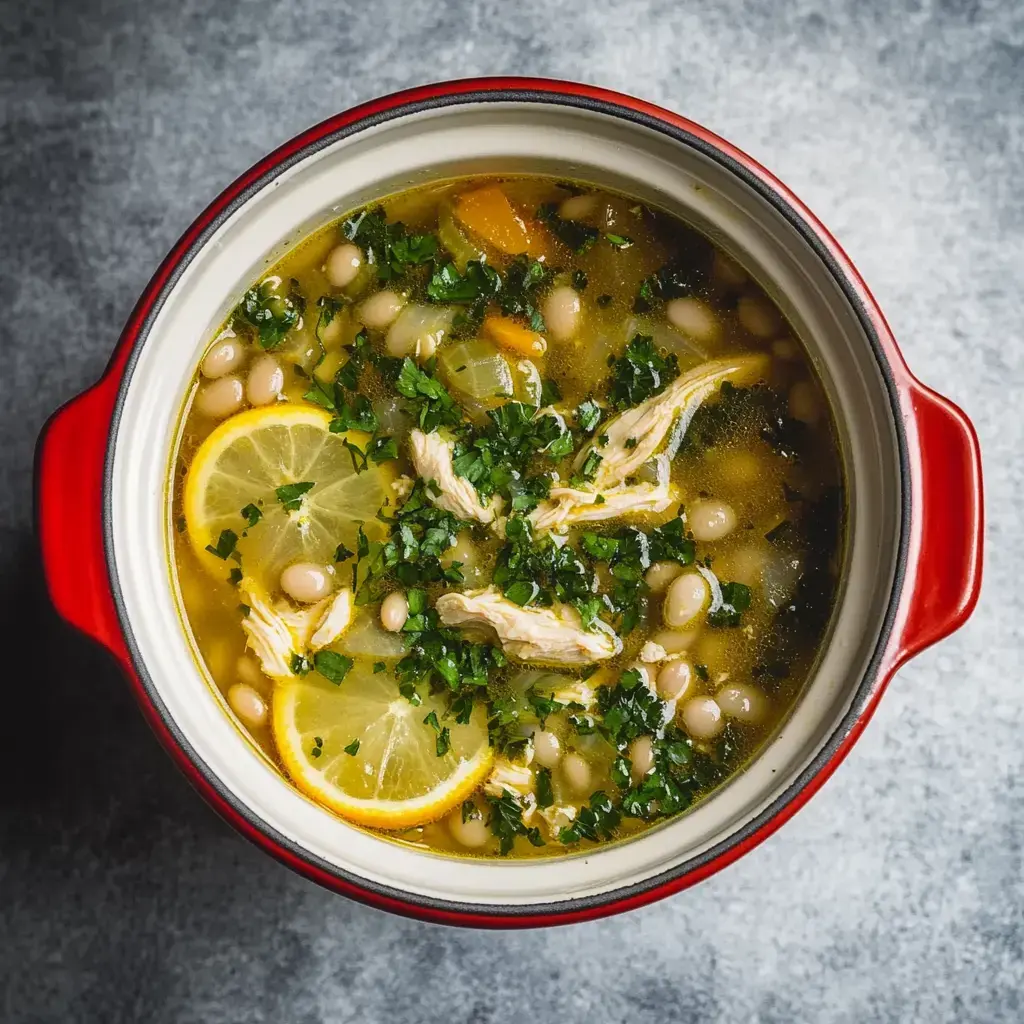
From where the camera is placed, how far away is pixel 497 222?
1723 millimetres

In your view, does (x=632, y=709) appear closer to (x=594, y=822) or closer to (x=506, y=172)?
(x=594, y=822)

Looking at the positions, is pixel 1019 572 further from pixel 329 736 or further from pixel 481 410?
pixel 329 736

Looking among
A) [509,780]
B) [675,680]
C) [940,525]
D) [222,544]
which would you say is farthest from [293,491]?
[940,525]

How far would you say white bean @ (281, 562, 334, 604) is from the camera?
172 centimetres

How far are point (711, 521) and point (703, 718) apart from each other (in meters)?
0.31

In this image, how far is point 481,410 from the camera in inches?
68.9

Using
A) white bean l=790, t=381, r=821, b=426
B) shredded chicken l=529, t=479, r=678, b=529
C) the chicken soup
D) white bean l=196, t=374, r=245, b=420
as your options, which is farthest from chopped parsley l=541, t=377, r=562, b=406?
white bean l=196, t=374, r=245, b=420

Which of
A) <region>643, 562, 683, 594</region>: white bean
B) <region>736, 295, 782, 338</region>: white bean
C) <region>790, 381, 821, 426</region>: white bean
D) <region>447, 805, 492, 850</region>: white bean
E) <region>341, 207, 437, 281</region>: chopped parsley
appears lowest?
<region>447, 805, 492, 850</region>: white bean

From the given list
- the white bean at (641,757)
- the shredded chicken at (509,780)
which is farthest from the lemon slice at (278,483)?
the white bean at (641,757)

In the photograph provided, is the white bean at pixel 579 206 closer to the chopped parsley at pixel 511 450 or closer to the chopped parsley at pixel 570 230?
the chopped parsley at pixel 570 230

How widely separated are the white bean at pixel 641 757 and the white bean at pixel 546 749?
0.12 metres

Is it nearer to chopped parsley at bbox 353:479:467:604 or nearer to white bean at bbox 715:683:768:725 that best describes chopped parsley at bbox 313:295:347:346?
chopped parsley at bbox 353:479:467:604

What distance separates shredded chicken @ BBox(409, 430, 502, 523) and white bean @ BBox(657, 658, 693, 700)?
39 centimetres

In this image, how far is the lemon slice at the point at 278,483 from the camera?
1.73 m
